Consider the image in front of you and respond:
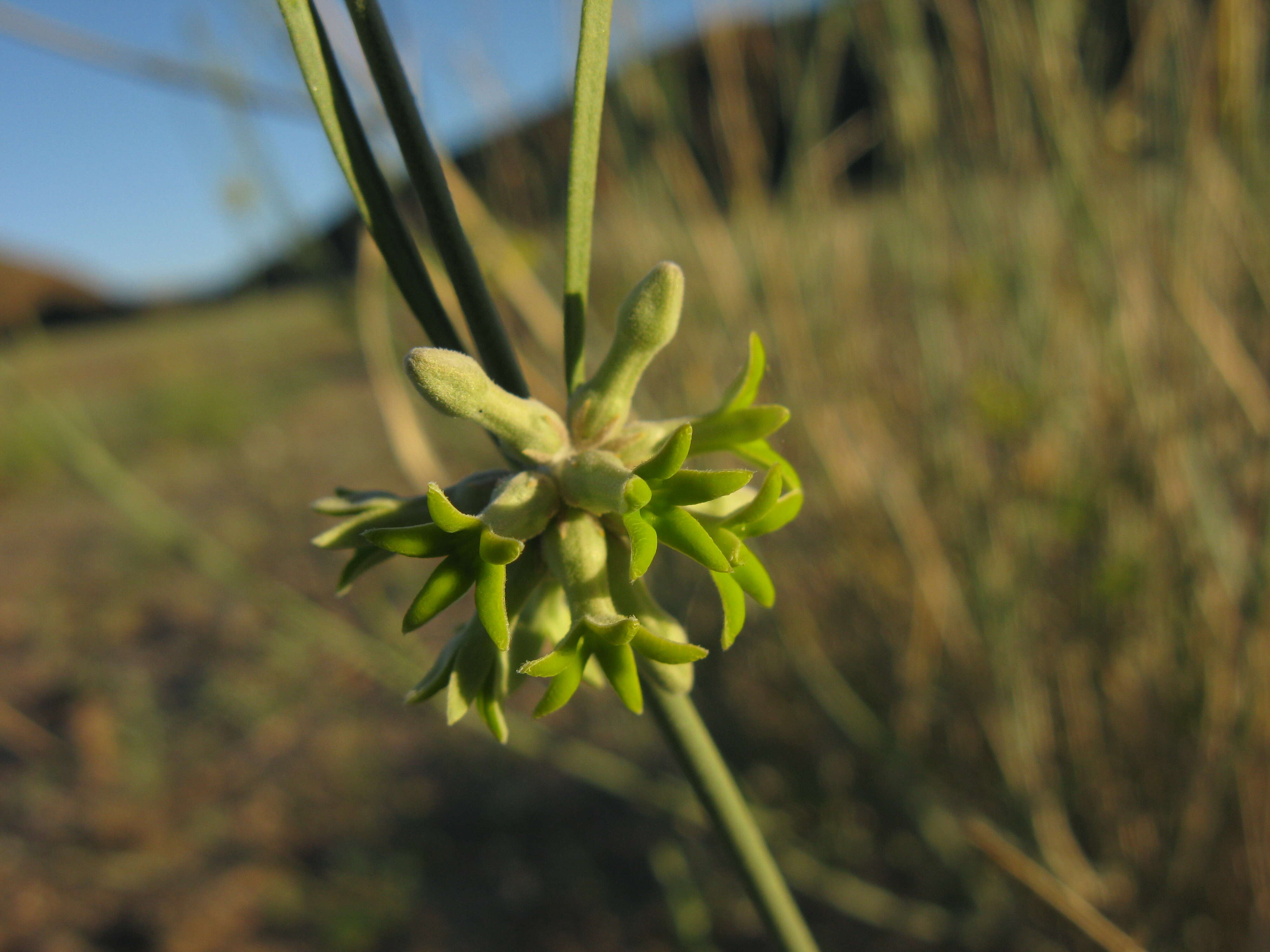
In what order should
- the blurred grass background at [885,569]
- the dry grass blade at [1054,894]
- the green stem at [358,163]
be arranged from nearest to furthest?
1. the green stem at [358,163]
2. the dry grass blade at [1054,894]
3. the blurred grass background at [885,569]

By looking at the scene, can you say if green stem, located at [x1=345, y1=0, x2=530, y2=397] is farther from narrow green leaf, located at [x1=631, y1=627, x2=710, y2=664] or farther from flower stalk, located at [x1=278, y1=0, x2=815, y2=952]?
narrow green leaf, located at [x1=631, y1=627, x2=710, y2=664]

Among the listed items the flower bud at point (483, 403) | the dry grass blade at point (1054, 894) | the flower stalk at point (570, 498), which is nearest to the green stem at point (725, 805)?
the flower stalk at point (570, 498)

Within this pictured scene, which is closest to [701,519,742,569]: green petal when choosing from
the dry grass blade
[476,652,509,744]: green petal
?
[476,652,509,744]: green petal

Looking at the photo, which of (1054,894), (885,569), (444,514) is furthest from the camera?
(885,569)

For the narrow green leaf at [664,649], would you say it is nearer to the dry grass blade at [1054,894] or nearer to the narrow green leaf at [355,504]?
the narrow green leaf at [355,504]

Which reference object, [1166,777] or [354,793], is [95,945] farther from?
[1166,777]

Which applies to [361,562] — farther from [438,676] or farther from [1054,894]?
[1054,894]

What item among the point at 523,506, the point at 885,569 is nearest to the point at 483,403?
the point at 523,506
